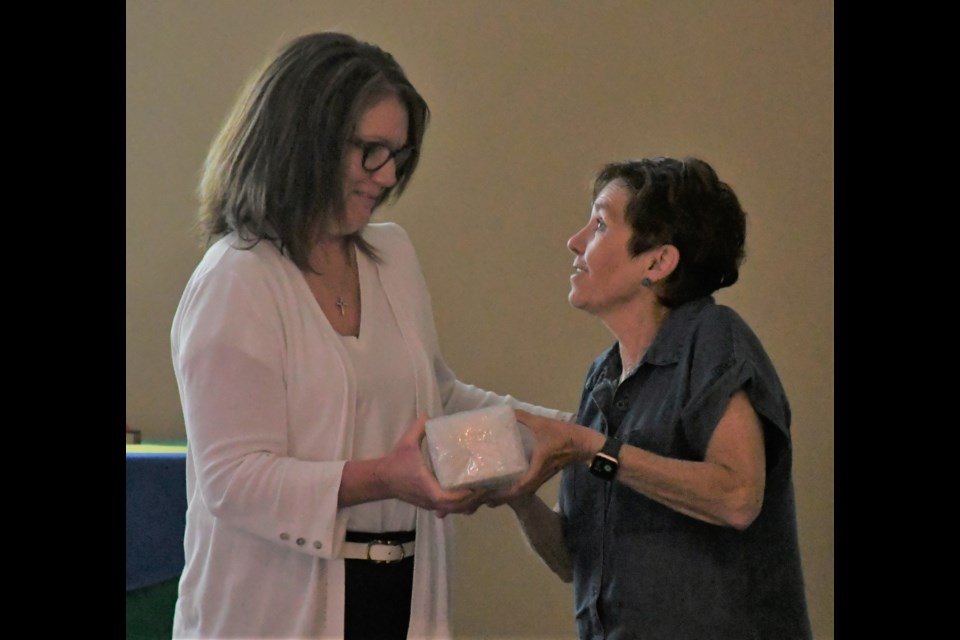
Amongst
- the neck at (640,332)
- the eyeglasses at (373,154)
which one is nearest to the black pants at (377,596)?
the neck at (640,332)

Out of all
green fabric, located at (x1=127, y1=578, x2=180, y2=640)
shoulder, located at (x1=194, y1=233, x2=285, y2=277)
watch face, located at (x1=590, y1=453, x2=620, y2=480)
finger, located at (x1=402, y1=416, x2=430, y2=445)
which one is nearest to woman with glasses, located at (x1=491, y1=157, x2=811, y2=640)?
watch face, located at (x1=590, y1=453, x2=620, y2=480)

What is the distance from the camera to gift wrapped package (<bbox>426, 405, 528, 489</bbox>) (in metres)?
1.39

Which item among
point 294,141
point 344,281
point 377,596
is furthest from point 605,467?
point 294,141

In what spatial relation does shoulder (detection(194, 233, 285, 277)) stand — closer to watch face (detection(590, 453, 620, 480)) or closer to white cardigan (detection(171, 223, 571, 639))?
white cardigan (detection(171, 223, 571, 639))

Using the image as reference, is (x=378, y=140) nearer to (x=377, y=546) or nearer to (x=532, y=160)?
(x=377, y=546)

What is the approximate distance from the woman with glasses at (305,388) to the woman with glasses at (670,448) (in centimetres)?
20

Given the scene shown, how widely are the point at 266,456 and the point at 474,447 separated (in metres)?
0.28

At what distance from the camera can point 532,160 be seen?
2.55 meters

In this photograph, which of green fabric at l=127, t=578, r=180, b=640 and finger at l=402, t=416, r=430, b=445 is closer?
finger at l=402, t=416, r=430, b=445

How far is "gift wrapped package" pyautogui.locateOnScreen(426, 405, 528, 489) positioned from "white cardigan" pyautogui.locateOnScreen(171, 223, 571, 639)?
0.15 m

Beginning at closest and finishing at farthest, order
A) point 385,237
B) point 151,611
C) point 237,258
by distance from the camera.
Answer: point 237,258, point 385,237, point 151,611

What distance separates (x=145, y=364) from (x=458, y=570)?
960 millimetres

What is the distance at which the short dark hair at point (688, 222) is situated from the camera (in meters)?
1.57
